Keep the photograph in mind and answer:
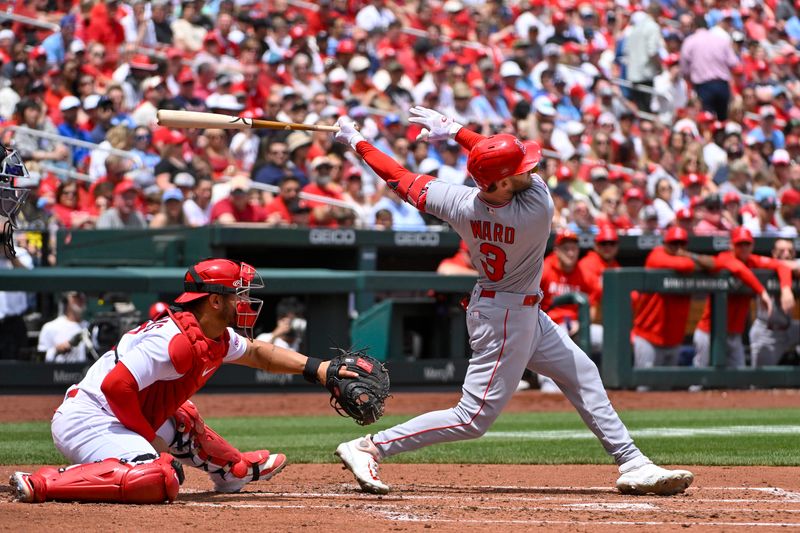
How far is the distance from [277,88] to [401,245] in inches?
121

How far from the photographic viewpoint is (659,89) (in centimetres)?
1864

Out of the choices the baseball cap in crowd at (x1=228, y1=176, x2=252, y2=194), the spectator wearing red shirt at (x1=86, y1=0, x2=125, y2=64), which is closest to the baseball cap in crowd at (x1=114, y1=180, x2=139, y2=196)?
the baseball cap in crowd at (x1=228, y1=176, x2=252, y2=194)

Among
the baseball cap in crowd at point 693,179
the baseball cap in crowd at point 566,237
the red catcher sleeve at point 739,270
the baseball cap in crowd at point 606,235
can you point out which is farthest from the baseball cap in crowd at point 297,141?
the baseball cap in crowd at point 693,179

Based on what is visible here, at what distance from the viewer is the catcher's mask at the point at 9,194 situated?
5.68 m

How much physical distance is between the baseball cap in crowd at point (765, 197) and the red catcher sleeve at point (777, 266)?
2.07 metres

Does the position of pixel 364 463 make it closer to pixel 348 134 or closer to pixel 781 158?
pixel 348 134

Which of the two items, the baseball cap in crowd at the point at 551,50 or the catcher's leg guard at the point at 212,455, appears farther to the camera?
the baseball cap in crowd at the point at 551,50

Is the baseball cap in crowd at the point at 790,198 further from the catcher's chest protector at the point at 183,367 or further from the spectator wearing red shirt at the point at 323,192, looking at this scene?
the catcher's chest protector at the point at 183,367

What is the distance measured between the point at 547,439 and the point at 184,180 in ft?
17.9

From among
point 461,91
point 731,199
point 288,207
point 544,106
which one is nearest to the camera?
point 288,207

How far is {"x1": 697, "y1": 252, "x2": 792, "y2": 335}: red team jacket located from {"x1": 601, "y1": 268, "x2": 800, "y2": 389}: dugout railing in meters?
0.07

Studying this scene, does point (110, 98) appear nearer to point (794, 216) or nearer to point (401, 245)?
point (401, 245)

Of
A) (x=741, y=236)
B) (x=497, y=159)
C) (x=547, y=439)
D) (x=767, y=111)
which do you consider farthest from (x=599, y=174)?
(x=497, y=159)

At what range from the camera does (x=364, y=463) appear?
5.68m
